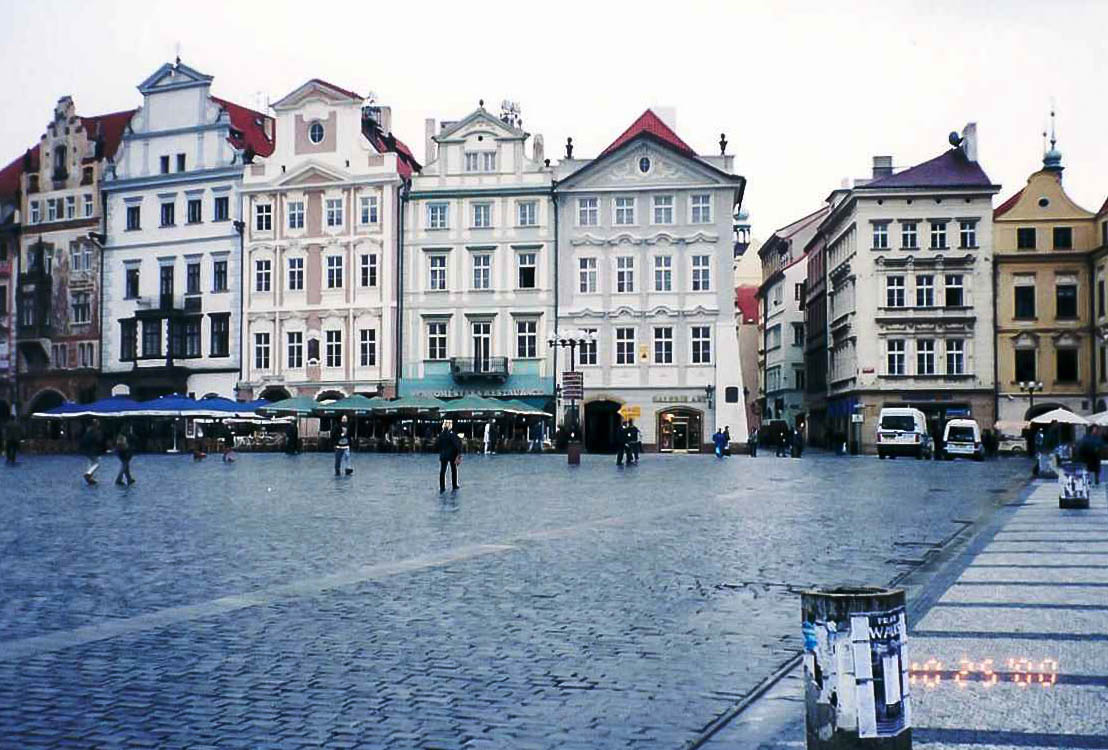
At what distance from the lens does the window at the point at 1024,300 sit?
206 feet

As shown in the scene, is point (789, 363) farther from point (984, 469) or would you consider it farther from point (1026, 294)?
point (984, 469)

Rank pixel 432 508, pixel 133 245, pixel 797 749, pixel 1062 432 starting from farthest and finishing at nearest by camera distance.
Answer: pixel 133 245 → pixel 1062 432 → pixel 432 508 → pixel 797 749

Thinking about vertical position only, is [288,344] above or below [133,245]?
below

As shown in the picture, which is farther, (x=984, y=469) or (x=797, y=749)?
(x=984, y=469)

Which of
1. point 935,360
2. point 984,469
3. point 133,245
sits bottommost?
point 984,469

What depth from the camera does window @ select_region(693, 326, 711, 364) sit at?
5947 cm

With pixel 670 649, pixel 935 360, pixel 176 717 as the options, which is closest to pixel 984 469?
pixel 935 360

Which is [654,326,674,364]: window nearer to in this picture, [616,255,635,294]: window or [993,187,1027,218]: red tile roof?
[616,255,635,294]: window

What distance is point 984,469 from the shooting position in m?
40.7

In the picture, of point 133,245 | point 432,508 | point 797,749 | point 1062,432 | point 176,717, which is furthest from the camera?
point 133,245

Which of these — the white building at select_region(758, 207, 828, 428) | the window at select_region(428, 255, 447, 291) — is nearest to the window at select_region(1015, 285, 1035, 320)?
the white building at select_region(758, 207, 828, 428)

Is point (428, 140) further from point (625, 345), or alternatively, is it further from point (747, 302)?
point (747, 302)

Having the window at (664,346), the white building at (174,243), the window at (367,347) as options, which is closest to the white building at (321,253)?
the window at (367,347)

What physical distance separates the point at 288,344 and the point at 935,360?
31.8 meters
